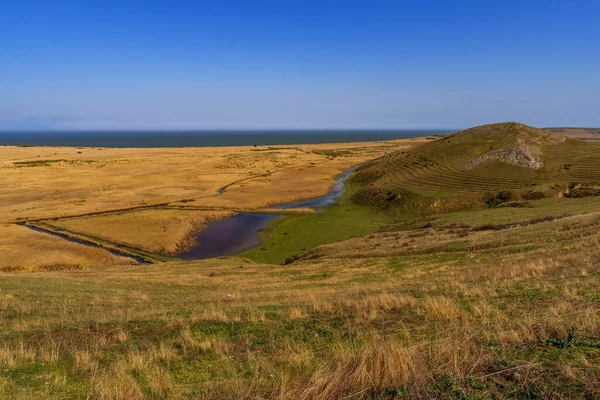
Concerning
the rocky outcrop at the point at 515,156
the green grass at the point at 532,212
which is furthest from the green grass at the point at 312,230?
the rocky outcrop at the point at 515,156

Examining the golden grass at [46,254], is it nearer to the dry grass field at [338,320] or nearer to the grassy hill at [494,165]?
the dry grass field at [338,320]

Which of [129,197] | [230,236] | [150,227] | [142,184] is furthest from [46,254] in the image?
[142,184]

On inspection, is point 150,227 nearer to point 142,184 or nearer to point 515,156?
point 142,184

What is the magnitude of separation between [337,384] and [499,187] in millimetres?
54124

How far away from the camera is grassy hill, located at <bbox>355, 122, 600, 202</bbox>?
2015 inches

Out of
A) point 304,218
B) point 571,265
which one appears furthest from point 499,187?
point 571,265

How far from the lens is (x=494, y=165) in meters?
58.1

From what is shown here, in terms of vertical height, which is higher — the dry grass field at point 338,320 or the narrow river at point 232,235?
the dry grass field at point 338,320

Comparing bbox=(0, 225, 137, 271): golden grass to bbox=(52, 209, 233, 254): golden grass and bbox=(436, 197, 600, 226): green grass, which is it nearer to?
bbox=(52, 209, 233, 254): golden grass

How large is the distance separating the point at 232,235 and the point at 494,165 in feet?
149

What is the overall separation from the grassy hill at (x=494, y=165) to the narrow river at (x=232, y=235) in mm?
18258

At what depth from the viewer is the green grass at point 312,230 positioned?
38.0 m

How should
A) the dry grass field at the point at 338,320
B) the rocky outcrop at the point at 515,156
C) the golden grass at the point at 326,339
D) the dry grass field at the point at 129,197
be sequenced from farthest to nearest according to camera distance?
the rocky outcrop at the point at 515,156 < the dry grass field at the point at 129,197 < the dry grass field at the point at 338,320 < the golden grass at the point at 326,339

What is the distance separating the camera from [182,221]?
47.3 meters
